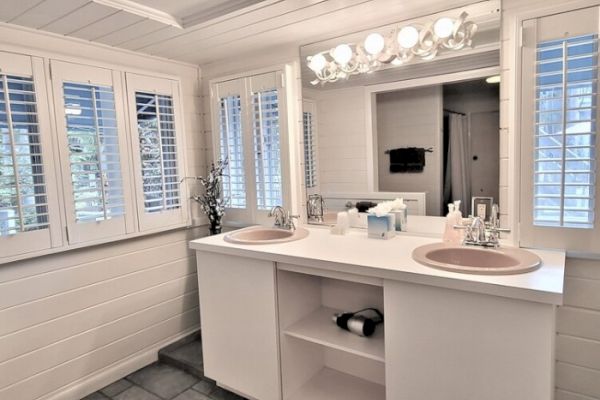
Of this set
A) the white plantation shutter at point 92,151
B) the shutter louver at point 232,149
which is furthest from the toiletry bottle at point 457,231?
the white plantation shutter at point 92,151

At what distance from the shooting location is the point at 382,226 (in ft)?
6.80

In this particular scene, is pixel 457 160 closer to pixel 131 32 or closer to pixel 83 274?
pixel 131 32

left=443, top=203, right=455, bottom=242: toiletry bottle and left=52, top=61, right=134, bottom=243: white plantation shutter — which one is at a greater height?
left=52, top=61, right=134, bottom=243: white plantation shutter

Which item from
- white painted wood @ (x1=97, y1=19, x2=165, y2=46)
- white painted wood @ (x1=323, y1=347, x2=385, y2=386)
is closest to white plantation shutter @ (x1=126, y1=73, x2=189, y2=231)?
white painted wood @ (x1=97, y1=19, x2=165, y2=46)

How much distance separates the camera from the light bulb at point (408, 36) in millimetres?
1949

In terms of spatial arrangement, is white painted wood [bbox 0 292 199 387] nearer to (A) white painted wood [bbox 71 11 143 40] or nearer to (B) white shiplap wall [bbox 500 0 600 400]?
(A) white painted wood [bbox 71 11 143 40]

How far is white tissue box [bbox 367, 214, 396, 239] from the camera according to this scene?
2066mm

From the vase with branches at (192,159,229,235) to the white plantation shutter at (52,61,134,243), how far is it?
522 millimetres

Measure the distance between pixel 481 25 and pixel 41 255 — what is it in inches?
101

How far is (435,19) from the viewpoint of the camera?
1.94 m

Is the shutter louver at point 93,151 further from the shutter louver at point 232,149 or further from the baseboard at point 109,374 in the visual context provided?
the baseboard at point 109,374

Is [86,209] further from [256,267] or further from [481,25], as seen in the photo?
[481,25]

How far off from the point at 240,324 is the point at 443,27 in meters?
1.88

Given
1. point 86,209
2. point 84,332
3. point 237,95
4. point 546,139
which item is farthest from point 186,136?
point 546,139
